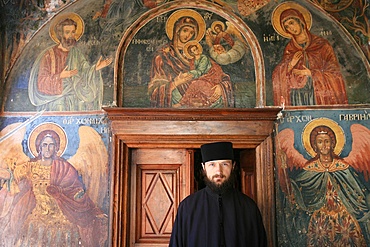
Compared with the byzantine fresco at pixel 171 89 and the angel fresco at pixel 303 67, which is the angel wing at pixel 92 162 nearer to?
the byzantine fresco at pixel 171 89

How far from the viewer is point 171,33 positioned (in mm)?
6301

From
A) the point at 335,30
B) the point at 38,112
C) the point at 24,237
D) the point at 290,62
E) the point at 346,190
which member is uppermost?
the point at 335,30

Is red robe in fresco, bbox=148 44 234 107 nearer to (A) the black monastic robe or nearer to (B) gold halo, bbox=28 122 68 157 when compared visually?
(B) gold halo, bbox=28 122 68 157

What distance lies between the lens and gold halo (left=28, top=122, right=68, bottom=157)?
235 inches

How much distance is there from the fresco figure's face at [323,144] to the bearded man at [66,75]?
9.63ft

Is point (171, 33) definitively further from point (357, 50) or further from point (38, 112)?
point (357, 50)

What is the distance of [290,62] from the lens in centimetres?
612

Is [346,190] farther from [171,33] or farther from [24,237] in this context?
[24,237]

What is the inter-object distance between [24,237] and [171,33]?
3.34m

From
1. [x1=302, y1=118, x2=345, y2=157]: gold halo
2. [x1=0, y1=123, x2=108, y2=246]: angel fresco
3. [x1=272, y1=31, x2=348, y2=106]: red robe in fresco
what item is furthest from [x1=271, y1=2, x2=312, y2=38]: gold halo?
[x1=0, y1=123, x2=108, y2=246]: angel fresco

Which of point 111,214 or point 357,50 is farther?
point 357,50

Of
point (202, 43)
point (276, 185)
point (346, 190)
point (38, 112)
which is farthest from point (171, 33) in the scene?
point (346, 190)

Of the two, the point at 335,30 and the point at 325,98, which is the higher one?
the point at 335,30

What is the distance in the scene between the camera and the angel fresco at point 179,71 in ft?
19.9
